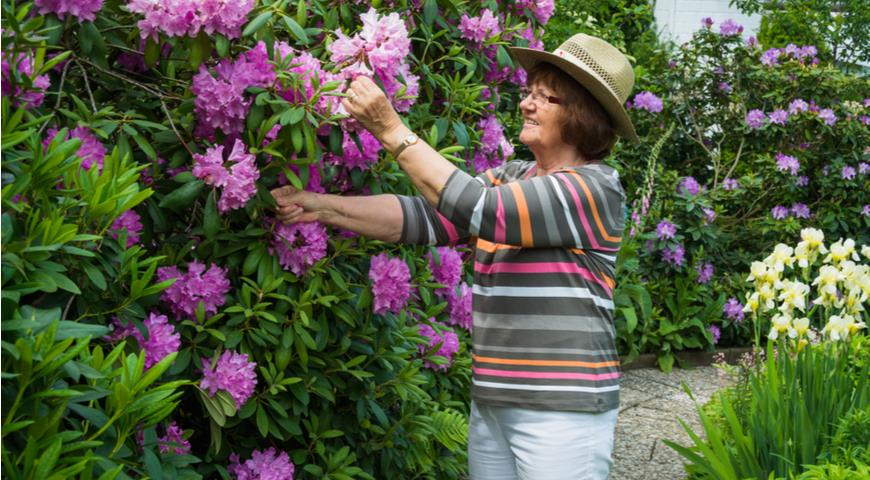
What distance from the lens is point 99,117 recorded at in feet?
7.84

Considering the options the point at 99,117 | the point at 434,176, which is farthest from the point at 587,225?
the point at 99,117

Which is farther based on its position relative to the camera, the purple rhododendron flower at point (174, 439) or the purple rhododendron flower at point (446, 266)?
the purple rhododendron flower at point (446, 266)

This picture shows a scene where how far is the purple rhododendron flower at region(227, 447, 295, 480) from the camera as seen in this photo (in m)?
2.79

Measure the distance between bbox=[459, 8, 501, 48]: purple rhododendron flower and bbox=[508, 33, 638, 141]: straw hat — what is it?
593 mm

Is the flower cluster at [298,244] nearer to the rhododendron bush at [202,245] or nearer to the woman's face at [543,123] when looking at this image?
the rhododendron bush at [202,245]

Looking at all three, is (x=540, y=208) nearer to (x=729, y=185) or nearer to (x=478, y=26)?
(x=478, y=26)

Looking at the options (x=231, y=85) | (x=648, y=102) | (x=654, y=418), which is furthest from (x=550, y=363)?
(x=648, y=102)

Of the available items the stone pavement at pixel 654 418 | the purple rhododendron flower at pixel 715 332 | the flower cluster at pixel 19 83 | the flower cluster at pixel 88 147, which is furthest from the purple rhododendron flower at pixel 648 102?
the flower cluster at pixel 19 83

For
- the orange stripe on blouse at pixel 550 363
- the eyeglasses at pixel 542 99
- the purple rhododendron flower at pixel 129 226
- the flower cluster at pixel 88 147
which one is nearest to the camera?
the purple rhododendron flower at pixel 129 226

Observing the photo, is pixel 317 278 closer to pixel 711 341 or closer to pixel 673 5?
pixel 711 341

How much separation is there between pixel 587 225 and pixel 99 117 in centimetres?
115

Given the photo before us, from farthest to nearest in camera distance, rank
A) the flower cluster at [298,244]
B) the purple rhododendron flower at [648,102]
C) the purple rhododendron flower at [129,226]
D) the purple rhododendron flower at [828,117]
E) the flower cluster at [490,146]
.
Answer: the purple rhododendron flower at [648,102] < the purple rhododendron flower at [828,117] < the flower cluster at [490,146] < the flower cluster at [298,244] < the purple rhododendron flower at [129,226]

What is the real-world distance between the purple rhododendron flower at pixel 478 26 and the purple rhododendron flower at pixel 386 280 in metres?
0.96

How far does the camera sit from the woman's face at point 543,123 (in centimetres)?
271
